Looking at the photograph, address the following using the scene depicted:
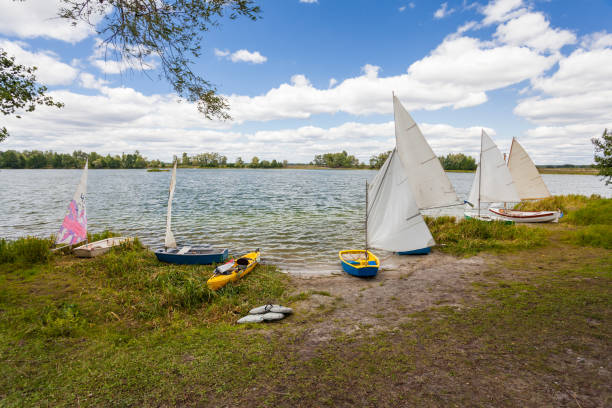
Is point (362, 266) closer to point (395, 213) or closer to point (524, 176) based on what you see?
point (395, 213)

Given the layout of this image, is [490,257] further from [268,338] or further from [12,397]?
[12,397]

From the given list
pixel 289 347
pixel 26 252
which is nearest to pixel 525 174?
pixel 289 347

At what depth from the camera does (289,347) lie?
5977 millimetres

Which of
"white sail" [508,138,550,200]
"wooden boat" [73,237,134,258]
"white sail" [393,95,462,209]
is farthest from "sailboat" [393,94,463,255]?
"wooden boat" [73,237,134,258]

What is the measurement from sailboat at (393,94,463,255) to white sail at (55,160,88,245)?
47.8 ft

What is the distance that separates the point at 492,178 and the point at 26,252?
1025 inches

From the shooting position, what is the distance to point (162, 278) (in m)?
9.71

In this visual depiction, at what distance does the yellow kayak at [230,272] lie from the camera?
9512 millimetres

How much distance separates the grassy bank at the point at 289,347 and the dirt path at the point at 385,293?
133 mm

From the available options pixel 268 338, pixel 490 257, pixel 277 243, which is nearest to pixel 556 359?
pixel 268 338

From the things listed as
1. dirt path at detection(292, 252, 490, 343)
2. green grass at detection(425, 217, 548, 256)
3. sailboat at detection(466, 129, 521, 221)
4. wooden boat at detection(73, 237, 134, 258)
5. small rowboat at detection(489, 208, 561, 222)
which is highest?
sailboat at detection(466, 129, 521, 221)

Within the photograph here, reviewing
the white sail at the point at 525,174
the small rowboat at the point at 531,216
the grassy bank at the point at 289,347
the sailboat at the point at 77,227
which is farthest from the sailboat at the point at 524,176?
the sailboat at the point at 77,227

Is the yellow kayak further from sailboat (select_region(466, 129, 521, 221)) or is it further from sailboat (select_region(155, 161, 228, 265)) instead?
sailboat (select_region(466, 129, 521, 221))

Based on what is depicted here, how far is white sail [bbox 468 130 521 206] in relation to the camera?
18.2m
